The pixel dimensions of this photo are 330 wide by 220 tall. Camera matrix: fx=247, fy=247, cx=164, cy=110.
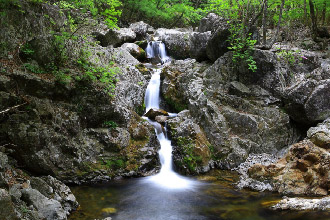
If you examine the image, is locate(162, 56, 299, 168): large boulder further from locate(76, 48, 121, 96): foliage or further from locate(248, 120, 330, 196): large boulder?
locate(76, 48, 121, 96): foliage

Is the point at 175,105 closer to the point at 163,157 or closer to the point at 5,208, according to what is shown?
the point at 163,157

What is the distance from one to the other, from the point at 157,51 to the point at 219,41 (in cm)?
697

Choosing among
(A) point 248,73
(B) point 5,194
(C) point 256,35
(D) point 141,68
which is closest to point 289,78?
(A) point 248,73

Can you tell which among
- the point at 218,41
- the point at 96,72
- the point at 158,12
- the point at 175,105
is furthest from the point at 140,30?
the point at 96,72

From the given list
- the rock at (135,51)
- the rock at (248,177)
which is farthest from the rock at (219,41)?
the rock at (248,177)

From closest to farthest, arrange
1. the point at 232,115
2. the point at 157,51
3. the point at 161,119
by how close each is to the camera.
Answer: the point at 232,115 → the point at 161,119 → the point at 157,51

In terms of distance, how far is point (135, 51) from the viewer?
1670 centimetres

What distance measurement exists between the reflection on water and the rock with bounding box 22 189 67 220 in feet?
2.21

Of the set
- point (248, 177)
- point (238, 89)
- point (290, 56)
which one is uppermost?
point (290, 56)

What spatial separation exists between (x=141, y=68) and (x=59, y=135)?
24.1 feet

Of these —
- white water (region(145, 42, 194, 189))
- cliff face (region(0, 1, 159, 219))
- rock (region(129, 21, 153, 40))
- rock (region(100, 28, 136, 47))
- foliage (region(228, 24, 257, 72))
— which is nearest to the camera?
cliff face (region(0, 1, 159, 219))

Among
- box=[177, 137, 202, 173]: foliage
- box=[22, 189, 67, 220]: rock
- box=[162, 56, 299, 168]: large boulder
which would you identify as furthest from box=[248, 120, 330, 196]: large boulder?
box=[22, 189, 67, 220]: rock

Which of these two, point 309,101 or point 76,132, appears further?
point 309,101

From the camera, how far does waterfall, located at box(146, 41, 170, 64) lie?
724 inches
